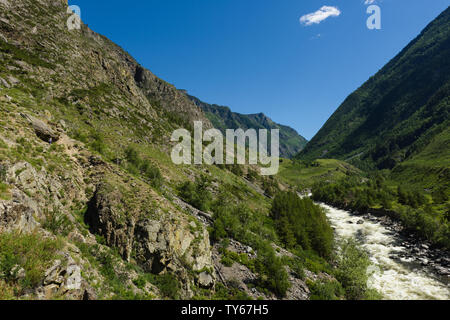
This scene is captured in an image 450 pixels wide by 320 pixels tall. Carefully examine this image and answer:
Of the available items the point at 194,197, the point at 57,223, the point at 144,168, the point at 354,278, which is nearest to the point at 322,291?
the point at 354,278

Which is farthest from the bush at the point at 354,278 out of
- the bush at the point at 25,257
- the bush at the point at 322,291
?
the bush at the point at 25,257

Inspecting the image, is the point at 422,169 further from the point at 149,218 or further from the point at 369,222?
the point at 149,218

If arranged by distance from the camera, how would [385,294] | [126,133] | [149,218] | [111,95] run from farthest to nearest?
[111,95] < [126,133] < [385,294] < [149,218]

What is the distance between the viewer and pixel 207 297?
20859mm

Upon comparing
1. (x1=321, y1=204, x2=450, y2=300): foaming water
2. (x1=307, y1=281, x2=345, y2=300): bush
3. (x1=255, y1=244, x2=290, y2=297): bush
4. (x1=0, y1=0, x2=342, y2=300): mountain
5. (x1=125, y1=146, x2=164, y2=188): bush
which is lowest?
(x1=321, y1=204, x2=450, y2=300): foaming water

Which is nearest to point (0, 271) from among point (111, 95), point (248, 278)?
point (248, 278)

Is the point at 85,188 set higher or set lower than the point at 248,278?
higher

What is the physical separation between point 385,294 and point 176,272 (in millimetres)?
35946

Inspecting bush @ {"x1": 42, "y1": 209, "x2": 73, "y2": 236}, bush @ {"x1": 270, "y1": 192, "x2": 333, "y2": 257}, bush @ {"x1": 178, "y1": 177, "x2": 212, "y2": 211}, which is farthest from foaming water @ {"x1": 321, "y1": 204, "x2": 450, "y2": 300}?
bush @ {"x1": 42, "y1": 209, "x2": 73, "y2": 236}

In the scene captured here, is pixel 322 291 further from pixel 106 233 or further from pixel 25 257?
pixel 25 257

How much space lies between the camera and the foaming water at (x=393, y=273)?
114 feet

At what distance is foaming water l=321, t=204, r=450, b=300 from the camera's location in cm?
3481

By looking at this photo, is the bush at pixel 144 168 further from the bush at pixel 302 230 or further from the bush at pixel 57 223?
the bush at pixel 302 230

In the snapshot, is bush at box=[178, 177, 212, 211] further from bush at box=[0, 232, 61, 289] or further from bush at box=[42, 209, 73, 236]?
bush at box=[0, 232, 61, 289]
